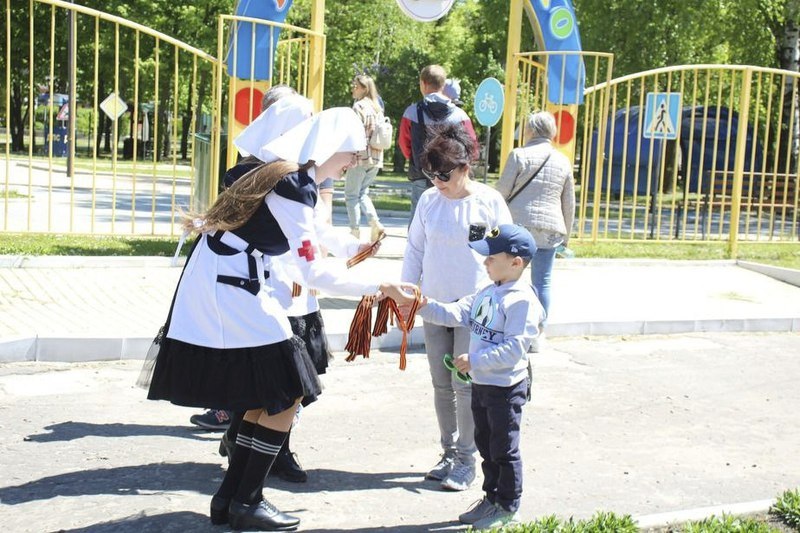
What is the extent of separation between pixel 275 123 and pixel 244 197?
0.43 m

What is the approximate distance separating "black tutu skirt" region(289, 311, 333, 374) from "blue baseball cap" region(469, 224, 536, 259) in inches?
41.1

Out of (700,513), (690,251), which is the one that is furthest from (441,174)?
(690,251)

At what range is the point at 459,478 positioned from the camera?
5250 millimetres

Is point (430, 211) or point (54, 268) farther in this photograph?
point (54, 268)

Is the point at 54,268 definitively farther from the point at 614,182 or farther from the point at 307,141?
the point at 614,182

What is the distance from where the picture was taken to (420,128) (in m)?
9.84

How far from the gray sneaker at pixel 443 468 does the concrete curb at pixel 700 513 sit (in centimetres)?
104

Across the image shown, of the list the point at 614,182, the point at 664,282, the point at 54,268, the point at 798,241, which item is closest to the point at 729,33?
the point at 614,182

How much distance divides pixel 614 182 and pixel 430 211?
94.5 feet

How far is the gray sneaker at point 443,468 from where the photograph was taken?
211 inches

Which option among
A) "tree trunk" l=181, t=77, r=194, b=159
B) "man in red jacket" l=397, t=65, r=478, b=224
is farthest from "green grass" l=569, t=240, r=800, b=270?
"tree trunk" l=181, t=77, r=194, b=159

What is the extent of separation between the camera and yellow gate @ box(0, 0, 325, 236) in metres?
11.1

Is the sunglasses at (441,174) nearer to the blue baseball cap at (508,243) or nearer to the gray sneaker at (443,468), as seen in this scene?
the blue baseball cap at (508,243)

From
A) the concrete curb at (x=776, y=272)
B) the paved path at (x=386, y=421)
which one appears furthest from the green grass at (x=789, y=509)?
the concrete curb at (x=776, y=272)
